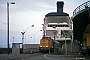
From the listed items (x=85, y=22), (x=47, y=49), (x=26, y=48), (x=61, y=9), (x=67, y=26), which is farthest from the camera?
(x=61, y=9)

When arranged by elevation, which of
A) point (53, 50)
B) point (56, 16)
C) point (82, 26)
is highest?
point (56, 16)

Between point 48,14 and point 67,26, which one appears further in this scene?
point 48,14

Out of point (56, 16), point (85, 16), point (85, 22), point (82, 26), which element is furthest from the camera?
point (56, 16)

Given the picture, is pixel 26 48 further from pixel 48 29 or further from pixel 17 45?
pixel 48 29

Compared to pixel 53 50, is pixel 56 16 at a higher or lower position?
higher

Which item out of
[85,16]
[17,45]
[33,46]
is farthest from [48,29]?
[85,16]

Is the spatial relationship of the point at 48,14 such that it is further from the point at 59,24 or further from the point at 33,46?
the point at 33,46

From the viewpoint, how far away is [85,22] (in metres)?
47.3

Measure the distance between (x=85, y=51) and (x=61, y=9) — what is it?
386 ft

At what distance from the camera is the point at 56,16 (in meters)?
141

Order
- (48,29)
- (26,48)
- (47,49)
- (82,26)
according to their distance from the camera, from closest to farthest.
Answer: (82,26) → (47,49) → (26,48) → (48,29)

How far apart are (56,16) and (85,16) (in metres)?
97.3

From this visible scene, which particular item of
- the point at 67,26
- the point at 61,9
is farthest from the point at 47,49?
the point at 61,9

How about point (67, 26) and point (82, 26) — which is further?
point (67, 26)
